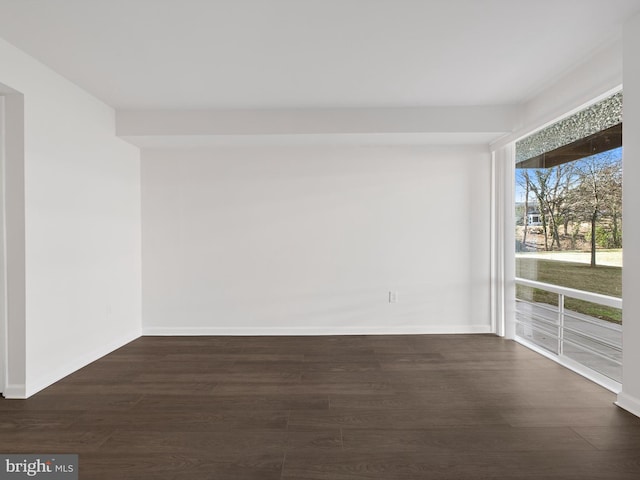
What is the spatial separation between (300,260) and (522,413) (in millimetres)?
2696

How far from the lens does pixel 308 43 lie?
2.58m

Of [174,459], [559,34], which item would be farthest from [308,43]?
[174,459]

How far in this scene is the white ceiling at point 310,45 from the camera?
2.20 metres

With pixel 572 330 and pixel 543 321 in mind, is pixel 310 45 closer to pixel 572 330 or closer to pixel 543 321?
pixel 572 330

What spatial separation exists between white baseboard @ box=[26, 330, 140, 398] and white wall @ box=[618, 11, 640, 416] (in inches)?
163

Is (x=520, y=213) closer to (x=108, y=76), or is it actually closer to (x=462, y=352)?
(x=462, y=352)

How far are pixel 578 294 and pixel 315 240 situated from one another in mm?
2619

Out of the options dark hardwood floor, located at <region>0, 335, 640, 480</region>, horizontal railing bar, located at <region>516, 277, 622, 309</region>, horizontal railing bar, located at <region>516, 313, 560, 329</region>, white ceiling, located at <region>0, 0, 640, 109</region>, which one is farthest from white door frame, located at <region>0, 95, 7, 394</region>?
horizontal railing bar, located at <region>516, 313, 560, 329</region>

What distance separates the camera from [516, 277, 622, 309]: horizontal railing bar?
2.75 metres

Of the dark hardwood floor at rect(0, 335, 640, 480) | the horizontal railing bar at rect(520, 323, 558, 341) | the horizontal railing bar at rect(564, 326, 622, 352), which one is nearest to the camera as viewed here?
the dark hardwood floor at rect(0, 335, 640, 480)

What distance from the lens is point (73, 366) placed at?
3215mm

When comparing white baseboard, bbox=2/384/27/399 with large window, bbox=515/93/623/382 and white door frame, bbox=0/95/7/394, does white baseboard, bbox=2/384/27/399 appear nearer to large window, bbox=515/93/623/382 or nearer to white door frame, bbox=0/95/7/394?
white door frame, bbox=0/95/7/394

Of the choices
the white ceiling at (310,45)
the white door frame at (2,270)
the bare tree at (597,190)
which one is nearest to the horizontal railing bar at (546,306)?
the bare tree at (597,190)

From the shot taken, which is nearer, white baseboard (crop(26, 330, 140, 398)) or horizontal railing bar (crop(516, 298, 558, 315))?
white baseboard (crop(26, 330, 140, 398))
